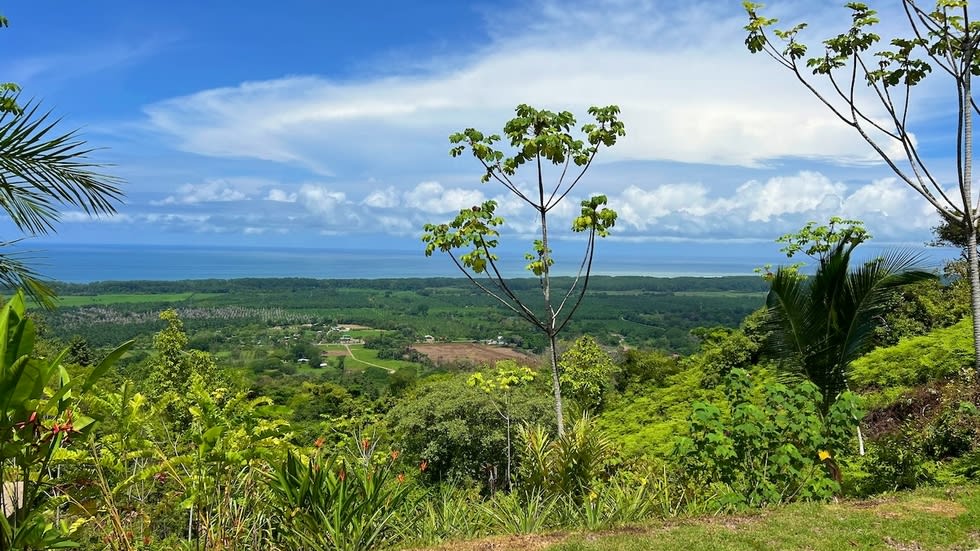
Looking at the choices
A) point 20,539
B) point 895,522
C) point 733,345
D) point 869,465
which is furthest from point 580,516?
point 733,345

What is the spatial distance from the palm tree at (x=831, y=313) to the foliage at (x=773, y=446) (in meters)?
1.62

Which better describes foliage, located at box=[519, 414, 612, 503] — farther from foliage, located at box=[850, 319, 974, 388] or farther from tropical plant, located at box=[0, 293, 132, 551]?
foliage, located at box=[850, 319, 974, 388]

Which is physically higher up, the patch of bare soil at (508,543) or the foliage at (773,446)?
the foliage at (773,446)

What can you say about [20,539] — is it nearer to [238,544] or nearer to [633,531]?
[238,544]

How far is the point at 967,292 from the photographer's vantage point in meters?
12.7

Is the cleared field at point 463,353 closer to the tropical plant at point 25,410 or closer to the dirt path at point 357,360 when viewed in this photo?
the dirt path at point 357,360

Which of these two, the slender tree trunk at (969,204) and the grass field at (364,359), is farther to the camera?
the grass field at (364,359)

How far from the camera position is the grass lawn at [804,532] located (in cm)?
369

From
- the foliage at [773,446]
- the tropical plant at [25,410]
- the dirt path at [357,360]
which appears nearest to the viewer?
the tropical plant at [25,410]

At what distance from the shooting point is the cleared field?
5009 centimetres

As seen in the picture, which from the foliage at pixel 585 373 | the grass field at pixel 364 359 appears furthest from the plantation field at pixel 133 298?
the foliage at pixel 585 373

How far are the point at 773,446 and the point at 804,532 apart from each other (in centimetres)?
104

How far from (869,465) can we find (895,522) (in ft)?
4.87

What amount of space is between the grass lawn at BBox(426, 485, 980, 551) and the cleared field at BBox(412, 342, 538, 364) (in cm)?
4185
